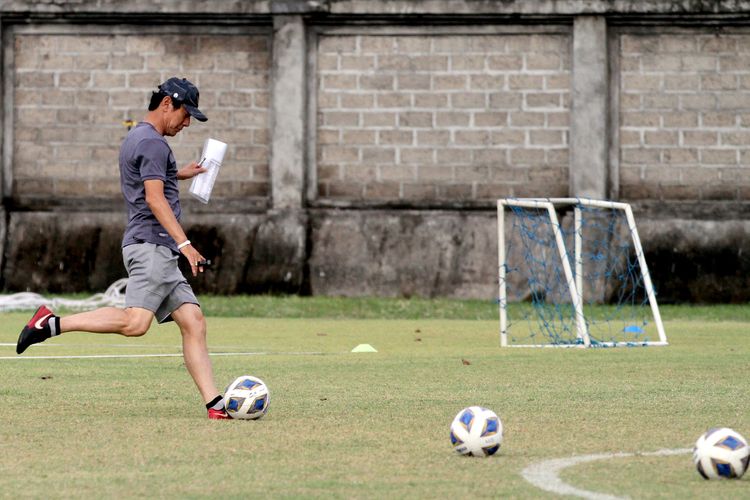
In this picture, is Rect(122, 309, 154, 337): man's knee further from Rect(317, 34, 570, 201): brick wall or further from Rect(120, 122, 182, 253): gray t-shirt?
Rect(317, 34, 570, 201): brick wall

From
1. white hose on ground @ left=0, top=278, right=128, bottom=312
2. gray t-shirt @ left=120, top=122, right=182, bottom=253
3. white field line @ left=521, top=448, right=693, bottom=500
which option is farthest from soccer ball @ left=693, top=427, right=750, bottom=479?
white hose on ground @ left=0, top=278, right=128, bottom=312

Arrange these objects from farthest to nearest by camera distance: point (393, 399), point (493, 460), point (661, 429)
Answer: point (393, 399) → point (661, 429) → point (493, 460)

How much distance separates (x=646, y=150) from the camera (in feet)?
76.1

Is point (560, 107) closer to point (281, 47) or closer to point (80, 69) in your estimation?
point (281, 47)

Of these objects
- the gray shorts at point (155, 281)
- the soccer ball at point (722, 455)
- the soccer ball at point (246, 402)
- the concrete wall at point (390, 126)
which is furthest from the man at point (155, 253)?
the concrete wall at point (390, 126)

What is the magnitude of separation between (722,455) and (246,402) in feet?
10.6

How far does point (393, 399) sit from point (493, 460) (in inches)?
111

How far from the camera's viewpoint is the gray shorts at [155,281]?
8898mm

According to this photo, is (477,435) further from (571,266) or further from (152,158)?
(571,266)

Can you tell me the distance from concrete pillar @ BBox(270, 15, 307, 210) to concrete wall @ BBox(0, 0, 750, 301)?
3 centimetres

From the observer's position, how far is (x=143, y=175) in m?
8.89

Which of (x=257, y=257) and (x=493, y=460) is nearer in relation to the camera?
(x=493, y=460)

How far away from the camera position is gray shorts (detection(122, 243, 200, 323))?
890cm

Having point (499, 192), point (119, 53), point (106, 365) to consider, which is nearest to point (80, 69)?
point (119, 53)
